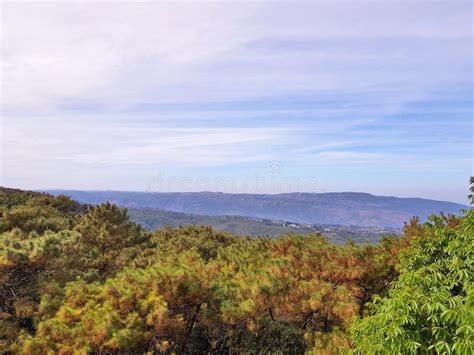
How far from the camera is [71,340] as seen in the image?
423 inches

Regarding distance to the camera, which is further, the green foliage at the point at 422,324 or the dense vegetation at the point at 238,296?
the dense vegetation at the point at 238,296

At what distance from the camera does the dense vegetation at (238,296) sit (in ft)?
28.1

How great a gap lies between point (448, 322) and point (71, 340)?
9.04 meters

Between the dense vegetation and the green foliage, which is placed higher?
the green foliage

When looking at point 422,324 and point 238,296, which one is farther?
point 238,296

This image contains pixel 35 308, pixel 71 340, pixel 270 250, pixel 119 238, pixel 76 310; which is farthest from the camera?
pixel 119 238

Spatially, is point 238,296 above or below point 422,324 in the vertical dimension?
below

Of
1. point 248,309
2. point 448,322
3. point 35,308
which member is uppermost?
point 448,322

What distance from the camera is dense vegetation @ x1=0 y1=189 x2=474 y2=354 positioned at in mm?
8555

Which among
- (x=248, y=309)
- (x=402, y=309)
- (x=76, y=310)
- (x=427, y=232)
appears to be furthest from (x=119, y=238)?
(x=402, y=309)

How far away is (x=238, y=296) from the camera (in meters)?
12.5

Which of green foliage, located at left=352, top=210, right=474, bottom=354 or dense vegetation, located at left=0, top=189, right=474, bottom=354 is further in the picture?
dense vegetation, located at left=0, top=189, right=474, bottom=354

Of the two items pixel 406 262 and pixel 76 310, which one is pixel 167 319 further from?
pixel 406 262

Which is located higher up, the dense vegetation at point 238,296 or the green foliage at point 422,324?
the green foliage at point 422,324
